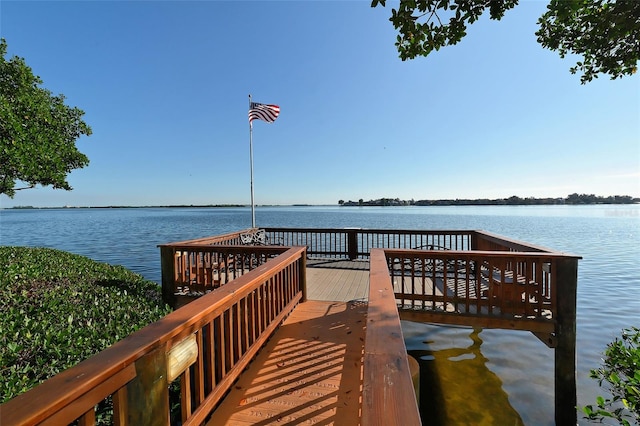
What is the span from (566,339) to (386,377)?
413 centimetres

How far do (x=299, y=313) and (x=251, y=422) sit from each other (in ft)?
7.04

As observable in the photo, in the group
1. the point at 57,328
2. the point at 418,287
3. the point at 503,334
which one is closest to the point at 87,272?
the point at 57,328

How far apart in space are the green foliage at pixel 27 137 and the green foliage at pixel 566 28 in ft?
30.9

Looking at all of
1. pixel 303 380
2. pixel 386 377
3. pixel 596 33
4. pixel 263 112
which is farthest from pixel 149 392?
pixel 263 112

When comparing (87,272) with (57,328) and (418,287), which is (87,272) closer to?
(57,328)

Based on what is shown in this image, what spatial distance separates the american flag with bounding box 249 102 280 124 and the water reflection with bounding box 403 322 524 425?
29.3 ft

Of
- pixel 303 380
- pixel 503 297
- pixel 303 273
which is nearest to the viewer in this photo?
pixel 303 380

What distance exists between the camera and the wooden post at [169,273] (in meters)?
5.19

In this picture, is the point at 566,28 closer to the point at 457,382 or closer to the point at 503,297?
the point at 503,297

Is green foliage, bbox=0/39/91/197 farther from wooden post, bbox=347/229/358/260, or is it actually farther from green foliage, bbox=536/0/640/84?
green foliage, bbox=536/0/640/84

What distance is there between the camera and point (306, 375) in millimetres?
2695

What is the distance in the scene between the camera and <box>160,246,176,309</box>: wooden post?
5191 millimetres

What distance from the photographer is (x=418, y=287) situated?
231 inches

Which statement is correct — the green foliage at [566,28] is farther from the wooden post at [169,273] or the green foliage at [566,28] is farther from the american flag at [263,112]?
the american flag at [263,112]
